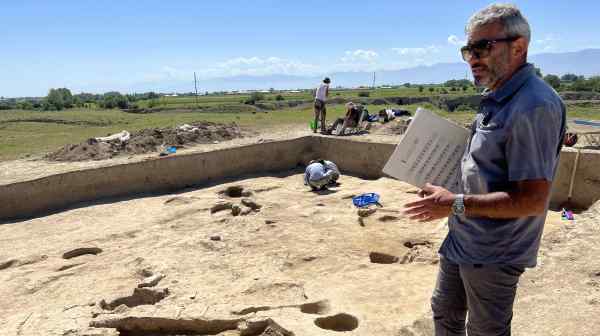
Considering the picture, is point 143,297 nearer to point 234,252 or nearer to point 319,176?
point 234,252

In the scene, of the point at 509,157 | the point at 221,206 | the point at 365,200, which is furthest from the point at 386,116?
the point at 509,157

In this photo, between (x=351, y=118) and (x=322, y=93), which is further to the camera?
(x=322, y=93)

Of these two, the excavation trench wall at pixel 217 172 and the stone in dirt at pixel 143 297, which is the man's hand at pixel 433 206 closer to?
the stone in dirt at pixel 143 297

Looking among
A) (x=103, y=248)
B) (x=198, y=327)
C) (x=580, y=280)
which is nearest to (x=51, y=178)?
(x=103, y=248)

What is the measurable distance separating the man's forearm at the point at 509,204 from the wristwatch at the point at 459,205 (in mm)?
49

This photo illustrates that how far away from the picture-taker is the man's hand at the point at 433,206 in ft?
6.40

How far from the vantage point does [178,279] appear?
4930mm

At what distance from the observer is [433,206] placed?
6.49ft

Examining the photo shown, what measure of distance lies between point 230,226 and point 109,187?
3147 millimetres

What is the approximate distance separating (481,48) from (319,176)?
6.76 metres

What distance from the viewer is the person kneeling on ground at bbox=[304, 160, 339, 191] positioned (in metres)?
8.62

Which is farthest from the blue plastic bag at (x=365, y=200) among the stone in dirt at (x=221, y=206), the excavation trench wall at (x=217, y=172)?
the excavation trench wall at (x=217, y=172)

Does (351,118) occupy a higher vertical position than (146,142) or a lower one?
higher

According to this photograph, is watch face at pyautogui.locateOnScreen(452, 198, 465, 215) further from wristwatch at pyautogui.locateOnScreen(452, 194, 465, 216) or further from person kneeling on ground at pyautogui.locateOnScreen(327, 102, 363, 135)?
person kneeling on ground at pyautogui.locateOnScreen(327, 102, 363, 135)
